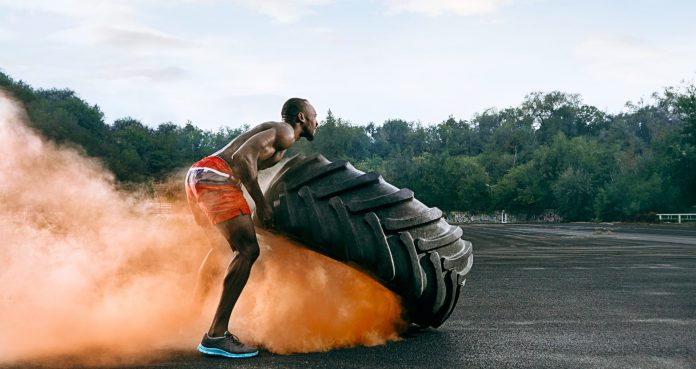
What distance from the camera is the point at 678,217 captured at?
5669cm

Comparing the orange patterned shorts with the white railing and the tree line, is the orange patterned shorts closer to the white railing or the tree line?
the tree line

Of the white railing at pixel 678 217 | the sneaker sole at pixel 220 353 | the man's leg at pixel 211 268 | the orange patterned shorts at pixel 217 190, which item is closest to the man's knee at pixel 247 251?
the orange patterned shorts at pixel 217 190

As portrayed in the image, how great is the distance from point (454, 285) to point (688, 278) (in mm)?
7132

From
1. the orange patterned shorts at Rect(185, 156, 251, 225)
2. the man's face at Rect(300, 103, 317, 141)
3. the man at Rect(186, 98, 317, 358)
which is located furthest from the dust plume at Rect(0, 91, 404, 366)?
the man's face at Rect(300, 103, 317, 141)

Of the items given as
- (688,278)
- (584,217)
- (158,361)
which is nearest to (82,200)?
(158,361)

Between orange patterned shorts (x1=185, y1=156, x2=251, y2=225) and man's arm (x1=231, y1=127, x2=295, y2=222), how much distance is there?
0.27 feet

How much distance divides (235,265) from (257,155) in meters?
0.76

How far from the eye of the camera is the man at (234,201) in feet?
15.4

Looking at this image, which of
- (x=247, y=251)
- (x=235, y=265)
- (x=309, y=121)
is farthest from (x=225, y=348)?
(x=309, y=121)

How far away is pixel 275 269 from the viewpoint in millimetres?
5406

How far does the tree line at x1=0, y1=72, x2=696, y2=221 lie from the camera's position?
198ft

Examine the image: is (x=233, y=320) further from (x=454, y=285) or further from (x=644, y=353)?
(x=644, y=353)

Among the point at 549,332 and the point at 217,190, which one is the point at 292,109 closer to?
the point at 217,190

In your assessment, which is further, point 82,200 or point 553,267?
point 553,267
